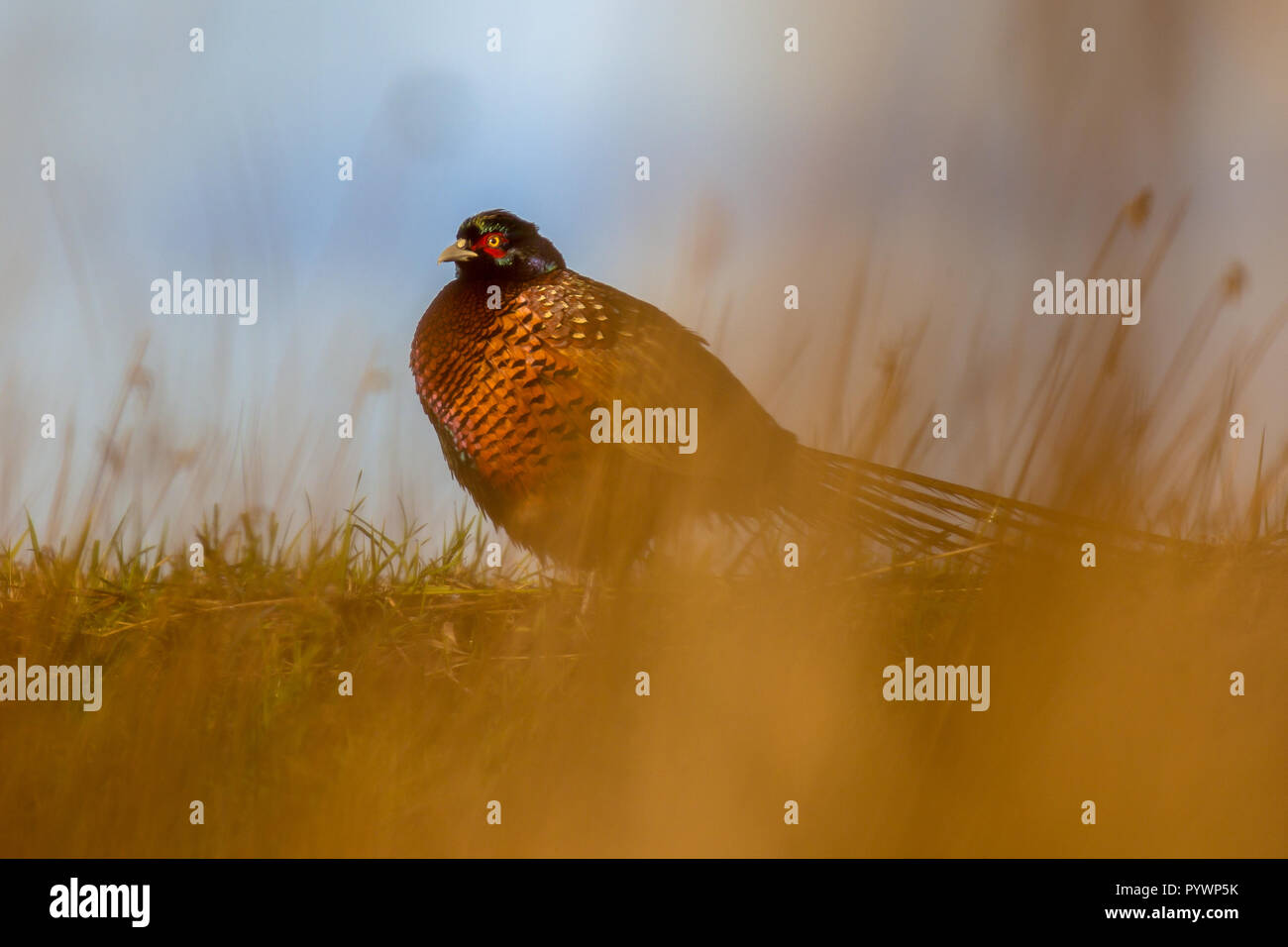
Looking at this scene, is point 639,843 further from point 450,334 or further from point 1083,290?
point 450,334

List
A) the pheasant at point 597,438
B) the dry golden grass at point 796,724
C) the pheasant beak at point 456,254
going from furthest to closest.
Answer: the pheasant beak at point 456,254 < the pheasant at point 597,438 < the dry golden grass at point 796,724

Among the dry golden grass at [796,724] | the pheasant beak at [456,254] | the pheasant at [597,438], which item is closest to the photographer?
the dry golden grass at [796,724]

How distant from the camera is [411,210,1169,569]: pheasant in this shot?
236 centimetres

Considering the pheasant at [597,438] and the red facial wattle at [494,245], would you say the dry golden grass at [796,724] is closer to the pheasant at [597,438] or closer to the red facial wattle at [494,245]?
the pheasant at [597,438]

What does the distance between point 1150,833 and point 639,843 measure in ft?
2.98

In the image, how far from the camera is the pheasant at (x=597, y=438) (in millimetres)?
2363

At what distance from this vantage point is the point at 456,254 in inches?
145

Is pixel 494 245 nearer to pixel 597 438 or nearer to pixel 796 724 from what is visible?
pixel 597 438

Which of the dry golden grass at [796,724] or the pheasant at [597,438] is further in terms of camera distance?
the pheasant at [597,438]

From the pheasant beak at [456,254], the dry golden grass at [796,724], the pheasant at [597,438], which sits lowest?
the dry golden grass at [796,724]

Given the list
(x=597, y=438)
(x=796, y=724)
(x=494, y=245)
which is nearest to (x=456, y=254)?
(x=494, y=245)

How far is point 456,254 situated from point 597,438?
1018 millimetres

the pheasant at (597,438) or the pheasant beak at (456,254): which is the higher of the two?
the pheasant beak at (456,254)

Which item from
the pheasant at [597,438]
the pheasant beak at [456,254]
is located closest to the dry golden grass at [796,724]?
the pheasant at [597,438]
